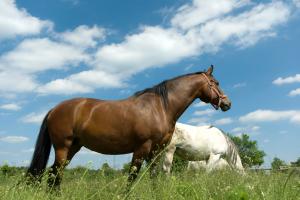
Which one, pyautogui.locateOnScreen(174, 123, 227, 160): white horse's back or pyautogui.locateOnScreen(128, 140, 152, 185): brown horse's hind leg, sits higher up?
pyautogui.locateOnScreen(174, 123, 227, 160): white horse's back

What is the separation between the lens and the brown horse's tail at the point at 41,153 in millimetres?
7828

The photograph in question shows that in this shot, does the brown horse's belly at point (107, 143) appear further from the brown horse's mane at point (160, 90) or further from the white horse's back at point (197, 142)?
the white horse's back at point (197, 142)

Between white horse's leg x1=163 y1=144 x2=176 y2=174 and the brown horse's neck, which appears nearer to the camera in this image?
the brown horse's neck

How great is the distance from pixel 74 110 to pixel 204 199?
434 cm

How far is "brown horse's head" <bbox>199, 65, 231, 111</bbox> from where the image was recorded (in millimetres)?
8461

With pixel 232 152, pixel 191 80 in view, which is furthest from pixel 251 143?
pixel 191 80

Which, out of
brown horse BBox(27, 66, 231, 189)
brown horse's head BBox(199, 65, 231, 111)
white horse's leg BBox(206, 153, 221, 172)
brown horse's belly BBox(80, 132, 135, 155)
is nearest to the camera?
brown horse BBox(27, 66, 231, 189)

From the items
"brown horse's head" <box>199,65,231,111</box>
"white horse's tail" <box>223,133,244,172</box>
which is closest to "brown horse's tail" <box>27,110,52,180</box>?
"brown horse's head" <box>199,65,231,111</box>

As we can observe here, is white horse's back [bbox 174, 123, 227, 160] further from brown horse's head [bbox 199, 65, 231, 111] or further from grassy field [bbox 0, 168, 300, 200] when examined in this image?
grassy field [bbox 0, 168, 300, 200]

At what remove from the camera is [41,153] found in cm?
800

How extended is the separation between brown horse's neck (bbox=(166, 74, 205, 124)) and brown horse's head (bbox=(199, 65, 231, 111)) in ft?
0.41

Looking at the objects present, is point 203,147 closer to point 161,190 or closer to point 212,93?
point 212,93

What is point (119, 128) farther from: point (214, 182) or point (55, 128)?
point (214, 182)

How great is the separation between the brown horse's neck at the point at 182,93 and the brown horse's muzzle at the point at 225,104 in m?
0.72
